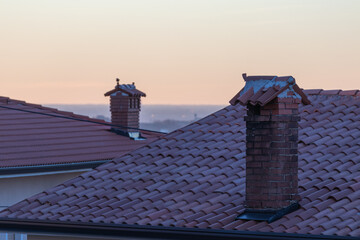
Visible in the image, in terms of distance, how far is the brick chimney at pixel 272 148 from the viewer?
34.4 ft

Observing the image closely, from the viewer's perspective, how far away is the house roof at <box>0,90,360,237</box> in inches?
402

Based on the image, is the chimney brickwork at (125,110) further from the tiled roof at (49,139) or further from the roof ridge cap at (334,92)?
the roof ridge cap at (334,92)

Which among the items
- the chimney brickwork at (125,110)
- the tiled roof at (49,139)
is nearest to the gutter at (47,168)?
the tiled roof at (49,139)

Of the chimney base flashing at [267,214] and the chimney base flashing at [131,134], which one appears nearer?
the chimney base flashing at [267,214]

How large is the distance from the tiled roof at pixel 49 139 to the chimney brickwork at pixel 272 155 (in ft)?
26.0

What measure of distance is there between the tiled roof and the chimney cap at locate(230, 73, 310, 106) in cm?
767

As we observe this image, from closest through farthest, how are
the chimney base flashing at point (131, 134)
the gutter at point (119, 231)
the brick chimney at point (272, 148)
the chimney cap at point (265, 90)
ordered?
the gutter at point (119, 231), the brick chimney at point (272, 148), the chimney cap at point (265, 90), the chimney base flashing at point (131, 134)

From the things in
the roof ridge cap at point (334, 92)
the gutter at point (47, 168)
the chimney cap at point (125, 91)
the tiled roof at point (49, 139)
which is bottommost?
the gutter at point (47, 168)

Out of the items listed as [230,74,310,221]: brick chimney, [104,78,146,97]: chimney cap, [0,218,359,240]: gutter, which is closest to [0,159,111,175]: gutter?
[104,78,146,97]: chimney cap

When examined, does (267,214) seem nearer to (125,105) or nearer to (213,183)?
(213,183)

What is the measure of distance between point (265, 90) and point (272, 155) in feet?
3.20

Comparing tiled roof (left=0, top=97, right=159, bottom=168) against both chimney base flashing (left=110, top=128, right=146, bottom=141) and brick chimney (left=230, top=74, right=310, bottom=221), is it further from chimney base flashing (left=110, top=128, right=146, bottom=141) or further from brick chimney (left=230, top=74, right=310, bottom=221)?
brick chimney (left=230, top=74, right=310, bottom=221)

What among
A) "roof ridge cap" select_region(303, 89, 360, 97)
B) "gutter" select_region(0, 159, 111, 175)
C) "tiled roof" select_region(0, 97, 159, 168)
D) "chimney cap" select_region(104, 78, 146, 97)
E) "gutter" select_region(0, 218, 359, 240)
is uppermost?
A: "chimney cap" select_region(104, 78, 146, 97)

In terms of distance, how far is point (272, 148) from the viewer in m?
10.7
